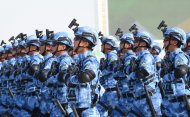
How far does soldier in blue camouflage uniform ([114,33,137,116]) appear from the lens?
1155 centimetres

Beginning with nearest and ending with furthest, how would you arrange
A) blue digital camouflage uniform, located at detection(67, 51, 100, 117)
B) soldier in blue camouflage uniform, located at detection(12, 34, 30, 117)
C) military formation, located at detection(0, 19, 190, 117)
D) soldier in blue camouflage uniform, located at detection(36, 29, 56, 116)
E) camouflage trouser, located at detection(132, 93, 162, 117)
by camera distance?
1. blue digital camouflage uniform, located at detection(67, 51, 100, 117)
2. military formation, located at detection(0, 19, 190, 117)
3. camouflage trouser, located at detection(132, 93, 162, 117)
4. soldier in blue camouflage uniform, located at detection(36, 29, 56, 116)
5. soldier in blue camouflage uniform, located at detection(12, 34, 30, 117)

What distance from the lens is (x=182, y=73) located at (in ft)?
29.1

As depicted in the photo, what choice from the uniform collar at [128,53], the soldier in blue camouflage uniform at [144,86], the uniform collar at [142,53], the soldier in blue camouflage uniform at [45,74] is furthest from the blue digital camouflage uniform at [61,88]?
the uniform collar at [128,53]

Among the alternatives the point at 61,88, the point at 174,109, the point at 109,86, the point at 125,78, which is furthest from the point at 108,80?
the point at 174,109

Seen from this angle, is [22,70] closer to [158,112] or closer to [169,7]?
[158,112]

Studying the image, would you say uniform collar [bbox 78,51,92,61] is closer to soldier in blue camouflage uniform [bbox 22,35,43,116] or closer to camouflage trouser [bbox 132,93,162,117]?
camouflage trouser [bbox 132,93,162,117]

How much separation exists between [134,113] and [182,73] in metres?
2.16

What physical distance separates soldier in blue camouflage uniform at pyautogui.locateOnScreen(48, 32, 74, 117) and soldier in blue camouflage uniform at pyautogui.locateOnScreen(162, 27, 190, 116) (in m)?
1.82

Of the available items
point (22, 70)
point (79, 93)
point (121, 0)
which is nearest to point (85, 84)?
point (79, 93)

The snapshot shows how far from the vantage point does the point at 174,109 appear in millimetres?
9391

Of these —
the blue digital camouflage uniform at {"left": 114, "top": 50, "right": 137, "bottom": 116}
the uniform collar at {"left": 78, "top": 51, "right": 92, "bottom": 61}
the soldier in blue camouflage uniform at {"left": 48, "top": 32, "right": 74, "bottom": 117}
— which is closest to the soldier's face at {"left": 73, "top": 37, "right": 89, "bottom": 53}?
the uniform collar at {"left": 78, "top": 51, "right": 92, "bottom": 61}

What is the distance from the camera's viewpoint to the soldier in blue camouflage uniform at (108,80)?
12732 mm

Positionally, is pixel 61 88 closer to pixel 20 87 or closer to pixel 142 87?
pixel 142 87

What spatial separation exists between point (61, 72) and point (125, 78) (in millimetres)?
3292
